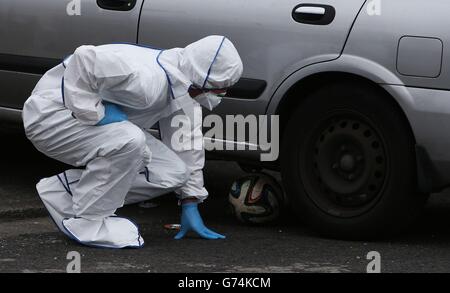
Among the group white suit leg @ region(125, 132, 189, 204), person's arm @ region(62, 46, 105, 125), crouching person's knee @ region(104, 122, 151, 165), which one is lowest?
white suit leg @ region(125, 132, 189, 204)

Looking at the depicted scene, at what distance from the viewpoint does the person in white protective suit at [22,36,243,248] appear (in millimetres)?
5539

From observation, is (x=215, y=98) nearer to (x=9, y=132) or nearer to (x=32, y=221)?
(x=32, y=221)

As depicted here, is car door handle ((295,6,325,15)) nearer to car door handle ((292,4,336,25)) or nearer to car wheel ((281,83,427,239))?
car door handle ((292,4,336,25))

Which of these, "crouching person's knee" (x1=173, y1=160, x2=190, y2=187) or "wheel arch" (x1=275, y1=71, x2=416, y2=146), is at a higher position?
"wheel arch" (x1=275, y1=71, x2=416, y2=146)

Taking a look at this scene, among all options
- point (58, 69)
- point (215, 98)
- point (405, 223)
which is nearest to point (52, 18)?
point (58, 69)

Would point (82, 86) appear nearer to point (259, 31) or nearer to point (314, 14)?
point (259, 31)

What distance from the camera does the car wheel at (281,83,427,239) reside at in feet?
19.1

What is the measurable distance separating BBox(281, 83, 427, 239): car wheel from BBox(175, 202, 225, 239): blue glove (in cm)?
49

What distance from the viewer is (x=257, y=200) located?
6.45 metres

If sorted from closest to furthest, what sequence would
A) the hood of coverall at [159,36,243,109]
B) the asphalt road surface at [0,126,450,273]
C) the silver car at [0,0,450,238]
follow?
the asphalt road surface at [0,126,450,273]
the hood of coverall at [159,36,243,109]
the silver car at [0,0,450,238]

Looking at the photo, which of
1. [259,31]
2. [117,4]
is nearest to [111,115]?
[259,31]

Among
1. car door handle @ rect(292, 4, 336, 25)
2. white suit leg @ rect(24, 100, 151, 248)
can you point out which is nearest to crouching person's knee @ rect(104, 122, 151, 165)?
white suit leg @ rect(24, 100, 151, 248)

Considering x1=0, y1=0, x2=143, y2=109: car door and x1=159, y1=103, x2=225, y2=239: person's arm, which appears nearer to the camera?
x1=159, y1=103, x2=225, y2=239: person's arm

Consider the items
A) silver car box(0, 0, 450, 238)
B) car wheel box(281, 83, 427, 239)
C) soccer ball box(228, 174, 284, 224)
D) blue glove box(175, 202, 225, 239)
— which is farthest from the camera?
soccer ball box(228, 174, 284, 224)
